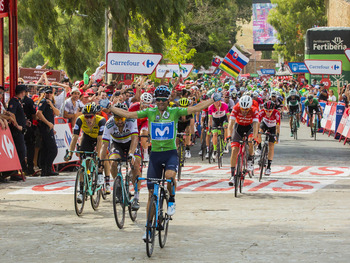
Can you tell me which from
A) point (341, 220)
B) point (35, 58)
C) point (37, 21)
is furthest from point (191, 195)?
point (35, 58)

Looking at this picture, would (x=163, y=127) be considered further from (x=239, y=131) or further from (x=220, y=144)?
(x=220, y=144)

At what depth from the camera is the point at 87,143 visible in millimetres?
12766

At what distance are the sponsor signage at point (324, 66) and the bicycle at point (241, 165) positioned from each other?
24.4 metres

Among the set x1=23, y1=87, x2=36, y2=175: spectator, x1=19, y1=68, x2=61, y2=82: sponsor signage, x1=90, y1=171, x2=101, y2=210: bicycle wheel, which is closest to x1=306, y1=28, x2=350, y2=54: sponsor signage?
x1=19, y1=68, x2=61, y2=82: sponsor signage

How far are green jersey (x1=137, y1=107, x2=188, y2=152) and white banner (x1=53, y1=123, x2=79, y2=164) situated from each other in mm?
8715

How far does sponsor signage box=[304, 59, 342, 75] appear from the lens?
3859cm

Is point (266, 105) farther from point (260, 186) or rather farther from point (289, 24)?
point (289, 24)

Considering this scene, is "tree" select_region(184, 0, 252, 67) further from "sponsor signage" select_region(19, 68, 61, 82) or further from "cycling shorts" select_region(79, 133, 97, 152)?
"cycling shorts" select_region(79, 133, 97, 152)

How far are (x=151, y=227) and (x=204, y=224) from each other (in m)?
2.34

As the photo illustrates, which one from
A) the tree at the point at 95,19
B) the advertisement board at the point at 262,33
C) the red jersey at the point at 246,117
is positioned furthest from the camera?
the advertisement board at the point at 262,33

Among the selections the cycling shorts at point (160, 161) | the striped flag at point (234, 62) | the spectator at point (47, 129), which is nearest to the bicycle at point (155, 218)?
the cycling shorts at point (160, 161)

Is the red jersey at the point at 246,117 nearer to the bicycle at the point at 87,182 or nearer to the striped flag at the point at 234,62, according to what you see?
the bicycle at the point at 87,182

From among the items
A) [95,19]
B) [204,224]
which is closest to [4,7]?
[95,19]

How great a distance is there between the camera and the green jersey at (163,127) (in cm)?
962
